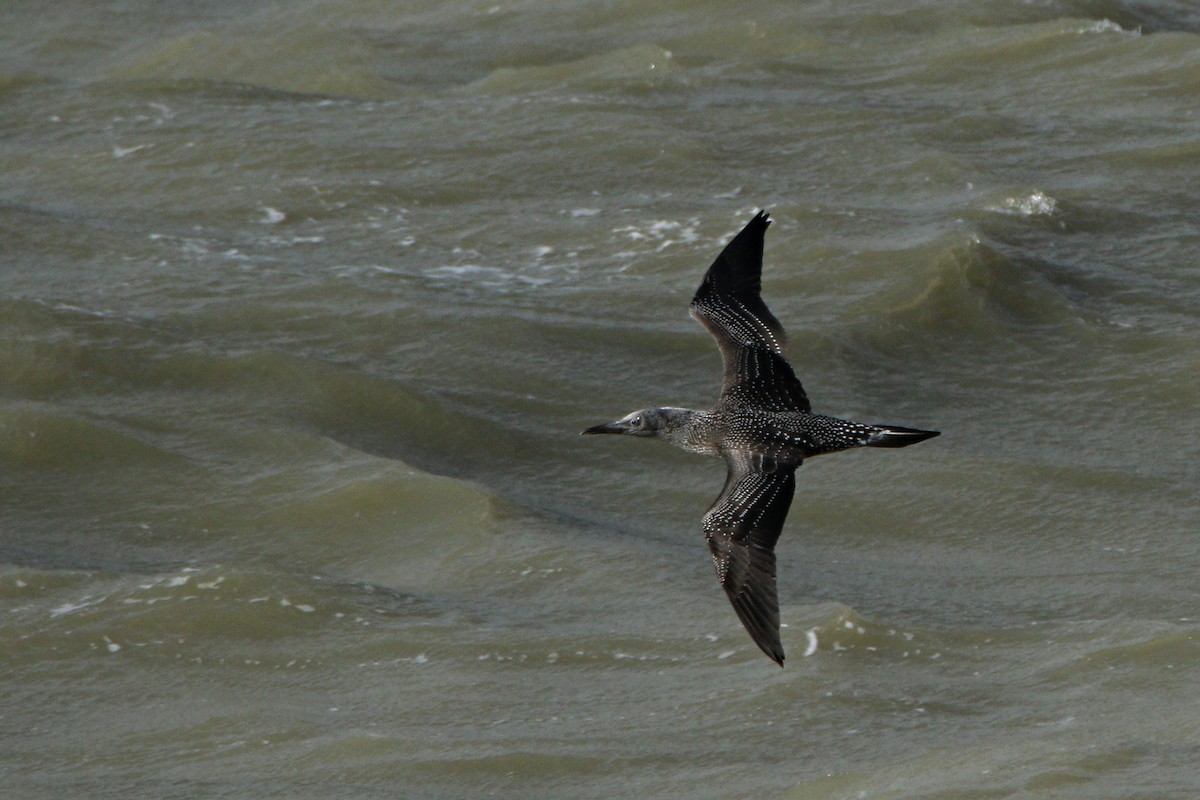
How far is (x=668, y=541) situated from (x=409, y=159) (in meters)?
5.28

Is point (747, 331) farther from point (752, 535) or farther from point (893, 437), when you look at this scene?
point (752, 535)

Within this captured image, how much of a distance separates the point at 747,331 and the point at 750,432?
0.76m

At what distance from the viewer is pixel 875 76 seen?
15.2 metres

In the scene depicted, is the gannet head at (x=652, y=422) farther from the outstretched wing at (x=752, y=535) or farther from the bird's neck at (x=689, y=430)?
the outstretched wing at (x=752, y=535)

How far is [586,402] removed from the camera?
422 inches

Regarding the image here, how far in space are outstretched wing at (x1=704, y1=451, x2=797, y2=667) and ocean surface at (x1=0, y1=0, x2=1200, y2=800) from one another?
40.1 inches

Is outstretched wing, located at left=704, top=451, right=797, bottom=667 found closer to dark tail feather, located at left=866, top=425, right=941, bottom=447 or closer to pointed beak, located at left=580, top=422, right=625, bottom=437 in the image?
dark tail feather, located at left=866, top=425, right=941, bottom=447

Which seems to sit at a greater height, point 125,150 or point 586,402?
point 125,150

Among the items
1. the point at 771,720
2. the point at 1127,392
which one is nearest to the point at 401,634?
the point at 771,720

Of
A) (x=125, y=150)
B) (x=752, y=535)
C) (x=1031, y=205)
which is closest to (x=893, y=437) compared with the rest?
(x=752, y=535)

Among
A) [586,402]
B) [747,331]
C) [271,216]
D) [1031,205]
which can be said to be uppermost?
[747,331]

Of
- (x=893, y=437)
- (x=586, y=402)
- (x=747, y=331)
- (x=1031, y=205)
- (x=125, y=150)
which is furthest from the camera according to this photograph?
(x=125, y=150)

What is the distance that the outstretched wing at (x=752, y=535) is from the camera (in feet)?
20.6

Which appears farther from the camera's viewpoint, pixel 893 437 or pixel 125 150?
pixel 125 150
